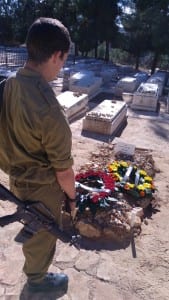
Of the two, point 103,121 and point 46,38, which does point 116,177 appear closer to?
point 46,38

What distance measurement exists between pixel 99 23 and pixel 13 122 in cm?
1837

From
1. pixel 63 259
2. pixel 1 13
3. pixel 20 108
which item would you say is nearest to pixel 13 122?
pixel 20 108

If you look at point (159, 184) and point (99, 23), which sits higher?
point (99, 23)

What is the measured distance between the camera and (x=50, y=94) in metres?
1.67

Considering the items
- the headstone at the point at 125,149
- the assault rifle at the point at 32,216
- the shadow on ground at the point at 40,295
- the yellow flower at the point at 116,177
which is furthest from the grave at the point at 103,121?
the assault rifle at the point at 32,216

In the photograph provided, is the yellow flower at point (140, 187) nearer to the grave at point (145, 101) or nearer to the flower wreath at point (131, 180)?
the flower wreath at point (131, 180)

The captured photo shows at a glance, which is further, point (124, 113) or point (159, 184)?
point (124, 113)

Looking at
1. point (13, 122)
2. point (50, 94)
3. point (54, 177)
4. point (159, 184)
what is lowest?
point (159, 184)

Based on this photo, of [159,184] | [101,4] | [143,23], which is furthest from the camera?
[101,4]

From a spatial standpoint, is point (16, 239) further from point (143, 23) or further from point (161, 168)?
point (143, 23)

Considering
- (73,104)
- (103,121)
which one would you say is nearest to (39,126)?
(103,121)

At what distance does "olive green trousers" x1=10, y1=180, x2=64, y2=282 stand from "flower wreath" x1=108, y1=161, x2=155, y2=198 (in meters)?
1.64

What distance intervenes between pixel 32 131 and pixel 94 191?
177 centimetres

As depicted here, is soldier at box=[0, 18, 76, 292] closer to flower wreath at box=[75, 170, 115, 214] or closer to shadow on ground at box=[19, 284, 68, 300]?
shadow on ground at box=[19, 284, 68, 300]
